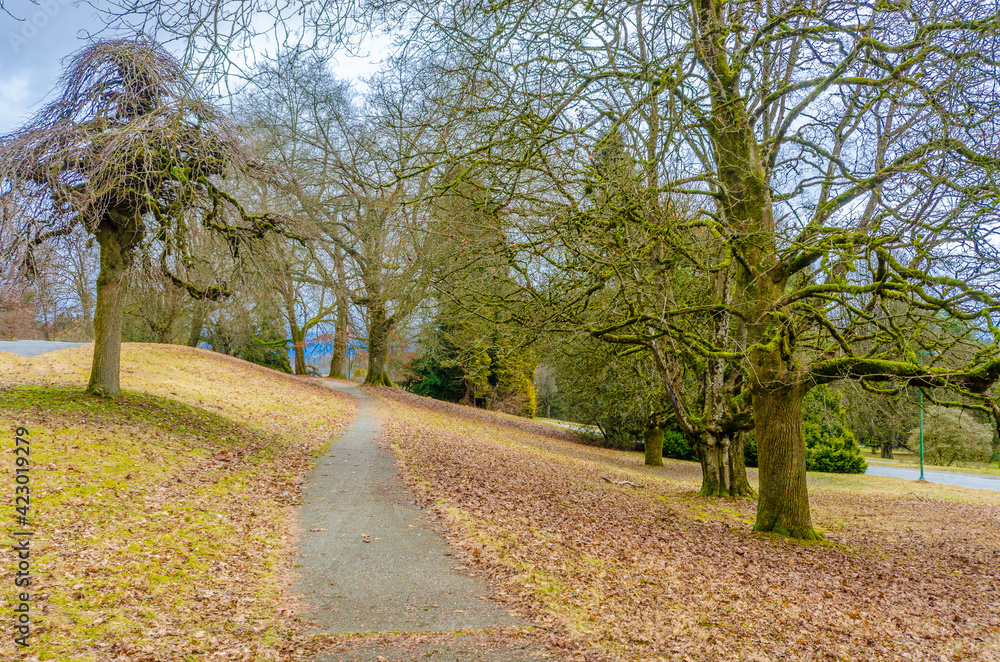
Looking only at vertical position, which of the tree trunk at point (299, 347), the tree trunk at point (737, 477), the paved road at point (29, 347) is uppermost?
the tree trunk at point (299, 347)

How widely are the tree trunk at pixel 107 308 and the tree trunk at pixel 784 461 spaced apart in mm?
11005

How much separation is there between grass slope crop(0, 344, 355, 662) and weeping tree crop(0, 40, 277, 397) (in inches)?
67.7

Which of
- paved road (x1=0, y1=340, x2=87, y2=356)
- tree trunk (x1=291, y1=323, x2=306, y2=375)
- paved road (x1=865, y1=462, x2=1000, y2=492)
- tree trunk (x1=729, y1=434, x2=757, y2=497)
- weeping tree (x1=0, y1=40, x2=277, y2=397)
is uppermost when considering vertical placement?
weeping tree (x1=0, y1=40, x2=277, y2=397)

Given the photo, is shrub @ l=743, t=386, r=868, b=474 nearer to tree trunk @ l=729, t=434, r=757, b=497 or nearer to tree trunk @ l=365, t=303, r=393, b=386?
tree trunk @ l=729, t=434, r=757, b=497

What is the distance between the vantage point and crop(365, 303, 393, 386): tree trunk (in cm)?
2570

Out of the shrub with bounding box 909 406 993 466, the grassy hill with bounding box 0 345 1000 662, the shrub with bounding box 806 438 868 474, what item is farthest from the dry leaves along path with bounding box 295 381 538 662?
the shrub with bounding box 909 406 993 466

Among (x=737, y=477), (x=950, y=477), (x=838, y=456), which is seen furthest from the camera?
(x=838, y=456)

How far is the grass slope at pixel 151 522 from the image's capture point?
167 inches

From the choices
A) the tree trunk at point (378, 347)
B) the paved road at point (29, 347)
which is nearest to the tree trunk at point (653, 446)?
the tree trunk at point (378, 347)

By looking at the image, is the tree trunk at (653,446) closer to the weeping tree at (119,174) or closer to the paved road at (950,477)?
the paved road at (950,477)

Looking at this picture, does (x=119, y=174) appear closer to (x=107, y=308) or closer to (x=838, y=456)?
(x=107, y=308)

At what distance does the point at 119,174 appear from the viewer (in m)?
8.71

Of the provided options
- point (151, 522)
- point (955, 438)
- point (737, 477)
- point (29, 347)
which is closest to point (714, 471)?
point (737, 477)

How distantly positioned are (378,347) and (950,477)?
2554cm
